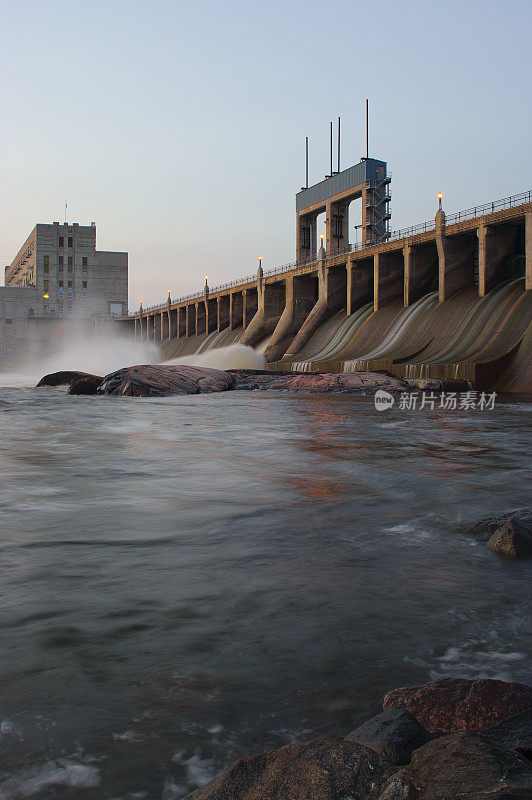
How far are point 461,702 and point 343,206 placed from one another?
58156mm

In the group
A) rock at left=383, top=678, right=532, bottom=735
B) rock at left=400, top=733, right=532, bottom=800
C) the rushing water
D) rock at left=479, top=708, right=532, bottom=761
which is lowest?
the rushing water

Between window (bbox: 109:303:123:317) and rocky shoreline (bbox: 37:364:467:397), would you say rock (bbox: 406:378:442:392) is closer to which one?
rocky shoreline (bbox: 37:364:467:397)

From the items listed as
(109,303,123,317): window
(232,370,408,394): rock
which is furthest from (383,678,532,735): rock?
(109,303,123,317): window

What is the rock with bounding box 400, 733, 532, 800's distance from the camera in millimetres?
1483

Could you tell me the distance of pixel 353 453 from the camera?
9406mm

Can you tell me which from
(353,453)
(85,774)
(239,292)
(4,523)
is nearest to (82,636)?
(85,774)

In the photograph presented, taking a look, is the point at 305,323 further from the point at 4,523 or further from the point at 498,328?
the point at 4,523

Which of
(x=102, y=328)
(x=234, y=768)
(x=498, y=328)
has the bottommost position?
(x=234, y=768)

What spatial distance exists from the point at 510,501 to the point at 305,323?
119 feet

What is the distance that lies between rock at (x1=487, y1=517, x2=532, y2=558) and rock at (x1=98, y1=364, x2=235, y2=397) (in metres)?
19.7

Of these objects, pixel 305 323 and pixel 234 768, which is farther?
pixel 305 323

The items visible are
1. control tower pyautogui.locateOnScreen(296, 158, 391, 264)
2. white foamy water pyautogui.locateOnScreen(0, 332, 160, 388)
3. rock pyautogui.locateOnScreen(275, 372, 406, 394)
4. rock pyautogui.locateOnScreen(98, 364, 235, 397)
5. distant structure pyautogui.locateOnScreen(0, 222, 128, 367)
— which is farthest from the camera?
distant structure pyautogui.locateOnScreen(0, 222, 128, 367)

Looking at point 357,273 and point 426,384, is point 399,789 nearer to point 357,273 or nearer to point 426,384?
point 426,384

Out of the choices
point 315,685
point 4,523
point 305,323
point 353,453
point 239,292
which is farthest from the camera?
point 239,292
